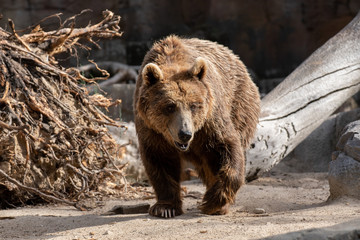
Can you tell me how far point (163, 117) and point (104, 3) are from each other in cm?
956

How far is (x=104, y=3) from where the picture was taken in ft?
43.4

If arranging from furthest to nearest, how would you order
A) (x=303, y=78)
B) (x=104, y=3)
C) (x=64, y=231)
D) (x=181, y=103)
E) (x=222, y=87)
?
(x=104, y=3), (x=303, y=78), (x=222, y=87), (x=181, y=103), (x=64, y=231)

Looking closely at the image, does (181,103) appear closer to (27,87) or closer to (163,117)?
(163,117)

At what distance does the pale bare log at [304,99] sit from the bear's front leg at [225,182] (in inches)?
62.5

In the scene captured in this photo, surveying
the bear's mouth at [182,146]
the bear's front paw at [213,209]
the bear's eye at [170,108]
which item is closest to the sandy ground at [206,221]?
the bear's front paw at [213,209]

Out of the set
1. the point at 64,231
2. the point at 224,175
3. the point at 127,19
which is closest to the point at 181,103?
the point at 224,175

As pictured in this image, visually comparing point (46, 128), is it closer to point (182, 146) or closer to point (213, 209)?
point (182, 146)

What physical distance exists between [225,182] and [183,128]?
0.81m

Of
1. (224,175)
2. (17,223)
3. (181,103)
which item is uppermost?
(181,103)

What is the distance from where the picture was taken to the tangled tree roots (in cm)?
511

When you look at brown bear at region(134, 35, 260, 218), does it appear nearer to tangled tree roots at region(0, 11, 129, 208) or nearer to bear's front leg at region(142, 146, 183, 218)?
bear's front leg at region(142, 146, 183, 218)

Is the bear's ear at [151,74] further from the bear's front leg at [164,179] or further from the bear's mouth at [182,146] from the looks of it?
the bear's front leg at [164,179]

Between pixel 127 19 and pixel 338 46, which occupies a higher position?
pixel 127 19

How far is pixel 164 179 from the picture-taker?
472cm
